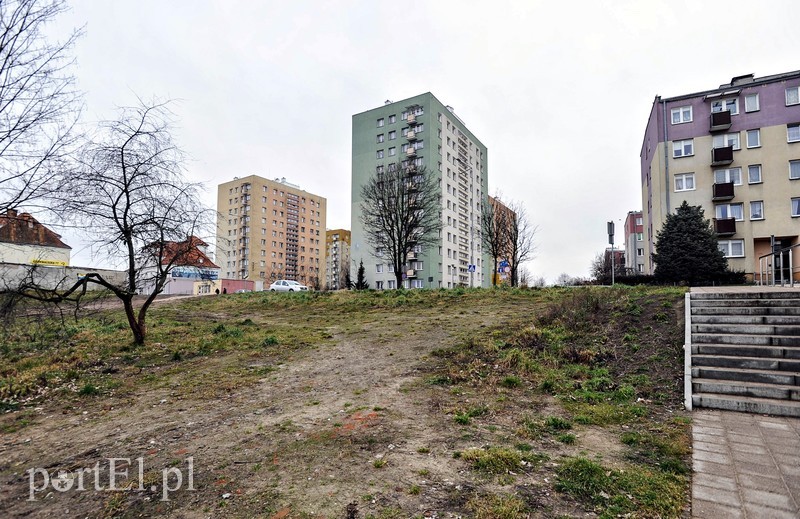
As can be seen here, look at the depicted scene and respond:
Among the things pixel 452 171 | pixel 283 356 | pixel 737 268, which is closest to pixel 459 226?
pixel 452 171

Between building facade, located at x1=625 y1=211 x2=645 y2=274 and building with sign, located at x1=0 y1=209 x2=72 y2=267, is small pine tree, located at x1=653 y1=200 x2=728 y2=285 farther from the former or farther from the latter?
building facade, located at x1=625 y1=211 x2=645 y2=274

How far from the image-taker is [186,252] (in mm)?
11922

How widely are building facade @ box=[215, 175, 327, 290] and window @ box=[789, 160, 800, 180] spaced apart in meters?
73.8

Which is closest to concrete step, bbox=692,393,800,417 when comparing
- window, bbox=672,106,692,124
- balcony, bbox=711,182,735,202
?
balcony, bbox=711,182,735,202

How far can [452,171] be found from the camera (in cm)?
5950

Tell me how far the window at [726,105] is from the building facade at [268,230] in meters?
70.8

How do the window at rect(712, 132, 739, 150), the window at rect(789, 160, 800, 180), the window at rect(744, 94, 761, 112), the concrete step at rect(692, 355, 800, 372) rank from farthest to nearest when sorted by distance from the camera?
the window at rect(712, 132, 739, 150) < the window at rect(744, 94, 761, 112) < the window at rect(789, 160, 800, 180) < the concrete step at rect(692, 355, 800, 372)

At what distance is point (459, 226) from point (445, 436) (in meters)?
55.9

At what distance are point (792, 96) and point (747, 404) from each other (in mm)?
33588

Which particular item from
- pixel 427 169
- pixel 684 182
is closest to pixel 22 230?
pixel 684 182

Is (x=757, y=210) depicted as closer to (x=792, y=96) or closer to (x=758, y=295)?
(x=792, y=96)

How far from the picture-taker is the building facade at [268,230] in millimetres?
85562

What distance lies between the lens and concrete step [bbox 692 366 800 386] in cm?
621

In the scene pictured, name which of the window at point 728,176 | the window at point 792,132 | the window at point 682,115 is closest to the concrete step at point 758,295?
the window at point 728,176
